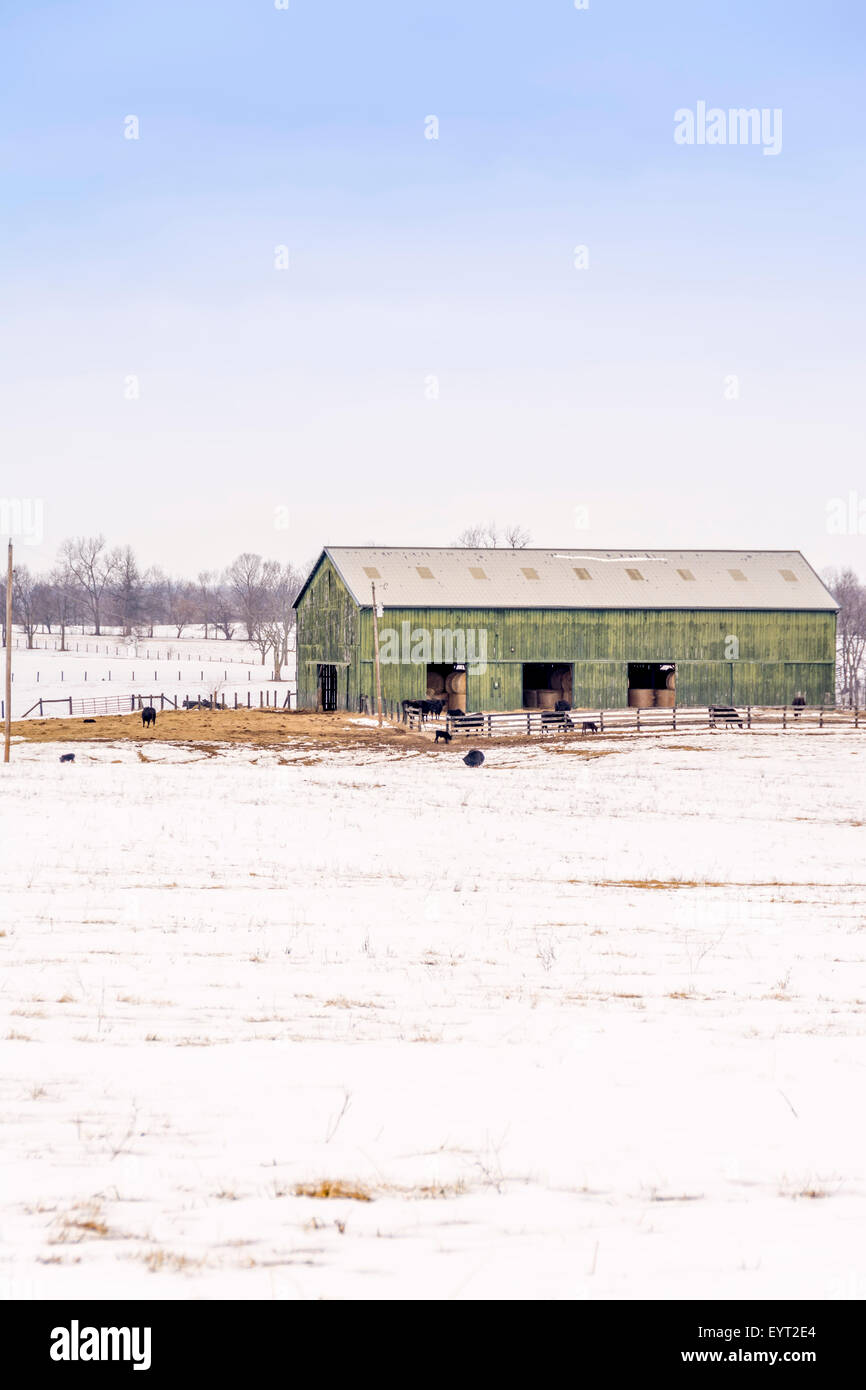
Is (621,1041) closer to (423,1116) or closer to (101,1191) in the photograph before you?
(423,1116)

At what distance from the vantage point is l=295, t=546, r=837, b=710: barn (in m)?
60.3

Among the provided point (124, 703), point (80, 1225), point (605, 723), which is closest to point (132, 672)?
point (124, 703)

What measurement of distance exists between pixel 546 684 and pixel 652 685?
622 cm

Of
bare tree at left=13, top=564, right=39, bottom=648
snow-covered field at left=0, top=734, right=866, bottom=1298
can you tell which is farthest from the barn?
bare tree at left=13, top=564, right=39, bottom=648

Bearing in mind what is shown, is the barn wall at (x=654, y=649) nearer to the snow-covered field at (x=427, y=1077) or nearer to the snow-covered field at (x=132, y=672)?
the snow-covered field at (x=132, y=672)

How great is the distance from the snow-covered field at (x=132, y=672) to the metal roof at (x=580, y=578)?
31572mm

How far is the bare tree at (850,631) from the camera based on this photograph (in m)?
125

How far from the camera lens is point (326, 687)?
65125mm

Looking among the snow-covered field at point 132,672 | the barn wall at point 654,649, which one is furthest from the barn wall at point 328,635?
the snow-covered field at point 132,672

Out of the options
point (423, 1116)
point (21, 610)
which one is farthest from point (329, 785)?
point (21, 610)

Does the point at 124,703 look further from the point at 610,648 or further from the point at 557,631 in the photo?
the point at 610,648

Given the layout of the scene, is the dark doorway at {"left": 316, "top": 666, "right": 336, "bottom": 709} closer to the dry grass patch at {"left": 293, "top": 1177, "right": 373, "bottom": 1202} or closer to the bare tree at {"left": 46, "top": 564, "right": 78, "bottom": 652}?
the dry grass patch at {"left": 293, "top": 1177, "right": 373, "bottom": 1202}

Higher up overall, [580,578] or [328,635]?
[580,578]

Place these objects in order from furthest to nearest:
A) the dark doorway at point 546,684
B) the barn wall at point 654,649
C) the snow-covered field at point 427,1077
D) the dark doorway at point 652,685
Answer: the dark doorway at point 652,685, the dark doorway at point 546,684, the barn wall at point 654,649, the snow-covered field at point 427,1077
